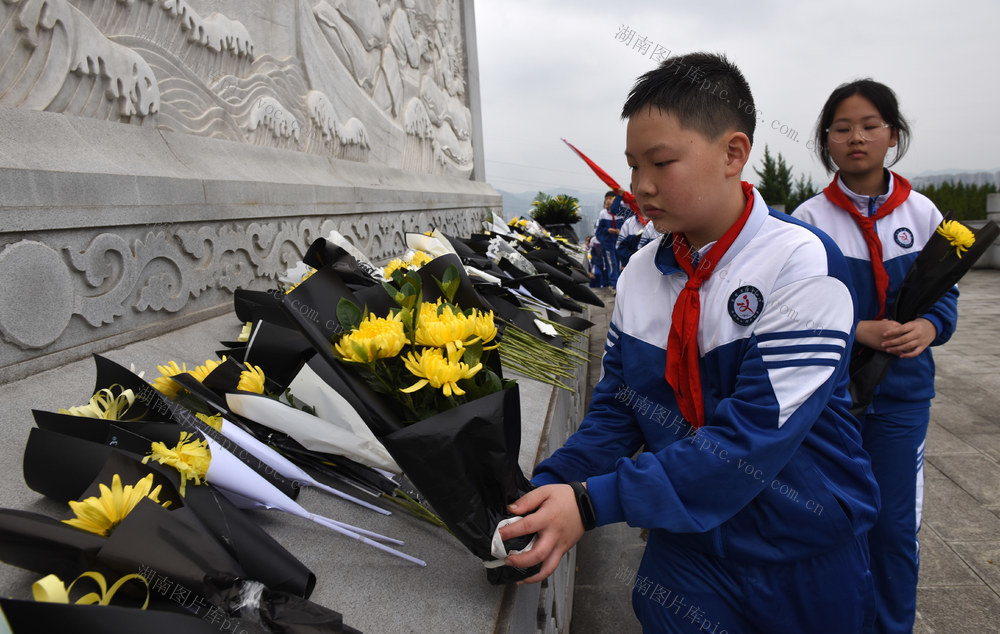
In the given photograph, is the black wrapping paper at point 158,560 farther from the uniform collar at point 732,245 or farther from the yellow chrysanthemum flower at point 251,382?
the uniform collar at point 732,245

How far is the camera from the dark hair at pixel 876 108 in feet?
6.95

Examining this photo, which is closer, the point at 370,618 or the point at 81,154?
the point at 370,618

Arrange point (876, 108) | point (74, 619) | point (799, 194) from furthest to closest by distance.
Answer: point (799, 194), point (876, 108), point (74, 619)

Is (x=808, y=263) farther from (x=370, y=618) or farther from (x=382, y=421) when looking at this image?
(x=370, y=618)

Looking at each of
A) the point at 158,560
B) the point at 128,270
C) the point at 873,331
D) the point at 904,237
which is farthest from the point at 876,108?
the point at 128,270

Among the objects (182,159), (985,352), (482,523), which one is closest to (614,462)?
(482,523)

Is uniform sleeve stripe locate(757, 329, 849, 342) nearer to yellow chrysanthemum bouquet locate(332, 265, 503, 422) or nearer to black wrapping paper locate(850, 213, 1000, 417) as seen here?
yellow chrysanthemum bouquet locate(332, 265, 503, 422)

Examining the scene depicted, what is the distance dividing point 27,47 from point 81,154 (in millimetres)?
410

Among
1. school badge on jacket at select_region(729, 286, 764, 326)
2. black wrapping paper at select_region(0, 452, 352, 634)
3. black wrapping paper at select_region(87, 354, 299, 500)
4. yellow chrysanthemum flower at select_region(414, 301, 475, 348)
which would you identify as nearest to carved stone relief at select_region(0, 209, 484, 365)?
black wrapping paper at select_region(87, 354, 299, 500)

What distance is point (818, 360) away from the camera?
104cm

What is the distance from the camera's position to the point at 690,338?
1.19 metres

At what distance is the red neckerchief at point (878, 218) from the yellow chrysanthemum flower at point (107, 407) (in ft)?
7.84

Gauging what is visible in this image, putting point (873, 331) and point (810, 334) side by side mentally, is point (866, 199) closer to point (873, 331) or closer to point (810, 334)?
point (873, 331)

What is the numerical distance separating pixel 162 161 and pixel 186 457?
1884 millimetres
